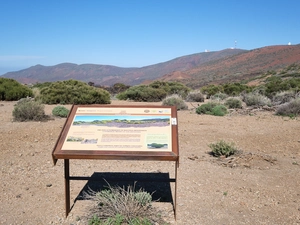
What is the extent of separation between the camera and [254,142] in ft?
28.5

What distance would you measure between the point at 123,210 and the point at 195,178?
216cm

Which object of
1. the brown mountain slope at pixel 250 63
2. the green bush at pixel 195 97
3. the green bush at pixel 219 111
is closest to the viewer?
the green bush at pixel 219 111

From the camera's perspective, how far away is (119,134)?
4.24 metres

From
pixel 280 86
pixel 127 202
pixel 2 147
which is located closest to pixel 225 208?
pixel 127 202

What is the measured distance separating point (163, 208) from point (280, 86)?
19.1m

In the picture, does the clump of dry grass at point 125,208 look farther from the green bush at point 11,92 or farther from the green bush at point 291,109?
the green bush at point 11,92

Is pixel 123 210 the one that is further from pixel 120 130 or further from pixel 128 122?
pixel 128 122

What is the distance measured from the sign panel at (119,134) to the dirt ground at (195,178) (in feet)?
3.10

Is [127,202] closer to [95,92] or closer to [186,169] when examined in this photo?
[186,169]

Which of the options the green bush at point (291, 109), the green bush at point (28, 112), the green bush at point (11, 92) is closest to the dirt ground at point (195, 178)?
the green bush at point (28, 112)

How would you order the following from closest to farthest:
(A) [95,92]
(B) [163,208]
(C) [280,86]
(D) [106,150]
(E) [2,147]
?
(D) [106,150] → (B) [163,208] → (E) [2,147] → (A) [95,92] → (C) [280,86]

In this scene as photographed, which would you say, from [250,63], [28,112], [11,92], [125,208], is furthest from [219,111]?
[250,63]

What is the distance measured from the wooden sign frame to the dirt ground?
61 centimetres

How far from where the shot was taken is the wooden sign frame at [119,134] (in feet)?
12.9
